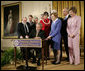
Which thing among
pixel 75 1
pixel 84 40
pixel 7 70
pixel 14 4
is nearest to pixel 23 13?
pixel 14 4

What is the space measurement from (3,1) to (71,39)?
6381 millimetres

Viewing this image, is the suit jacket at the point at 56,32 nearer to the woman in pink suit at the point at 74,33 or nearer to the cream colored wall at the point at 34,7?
the woman in pink suit at the point at 74,33

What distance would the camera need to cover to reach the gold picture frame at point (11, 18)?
7.69m

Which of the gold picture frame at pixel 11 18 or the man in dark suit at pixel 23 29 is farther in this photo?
the gold picture frame at pixel 11 18

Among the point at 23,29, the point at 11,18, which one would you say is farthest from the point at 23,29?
the point at 11,18

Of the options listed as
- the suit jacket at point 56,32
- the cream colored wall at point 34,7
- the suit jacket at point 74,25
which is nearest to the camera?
the suit jacket at point 74,25

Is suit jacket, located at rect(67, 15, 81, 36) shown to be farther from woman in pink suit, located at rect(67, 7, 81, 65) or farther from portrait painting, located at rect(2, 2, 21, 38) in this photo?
portrait painting, located at rect(2, 2, 21, 38)

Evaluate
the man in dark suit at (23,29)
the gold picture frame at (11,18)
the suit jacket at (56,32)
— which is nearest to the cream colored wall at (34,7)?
the gold picture frame at (11,18)

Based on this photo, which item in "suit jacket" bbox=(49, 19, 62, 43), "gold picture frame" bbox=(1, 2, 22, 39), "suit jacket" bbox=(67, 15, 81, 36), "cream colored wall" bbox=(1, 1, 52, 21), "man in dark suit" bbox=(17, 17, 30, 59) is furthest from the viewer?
"gold picture frame" bbox=(1, 2, 22, 39)

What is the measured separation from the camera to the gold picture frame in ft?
25.2

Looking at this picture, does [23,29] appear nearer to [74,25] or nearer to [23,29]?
[23,29]

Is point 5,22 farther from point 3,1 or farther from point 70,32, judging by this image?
point 70,32

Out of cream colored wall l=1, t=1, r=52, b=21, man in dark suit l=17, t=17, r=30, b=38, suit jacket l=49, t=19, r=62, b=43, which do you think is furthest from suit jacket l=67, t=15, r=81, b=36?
cream colored wall l=1, t=1, r=52, b=21

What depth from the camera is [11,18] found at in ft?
26.2
